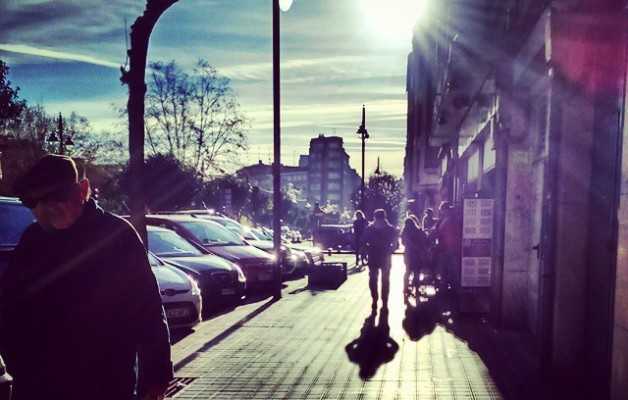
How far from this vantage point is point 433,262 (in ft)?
43.3

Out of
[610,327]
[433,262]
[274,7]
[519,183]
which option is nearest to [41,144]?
[274,7]

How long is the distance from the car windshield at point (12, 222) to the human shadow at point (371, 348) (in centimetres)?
441

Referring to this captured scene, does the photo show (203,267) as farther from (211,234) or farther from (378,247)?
(378,247)

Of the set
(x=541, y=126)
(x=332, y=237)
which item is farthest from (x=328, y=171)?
(x=541, y=126)

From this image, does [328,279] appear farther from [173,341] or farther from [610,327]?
[610,327]

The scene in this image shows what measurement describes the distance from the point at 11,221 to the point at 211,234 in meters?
7.02

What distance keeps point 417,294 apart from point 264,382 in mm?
6556

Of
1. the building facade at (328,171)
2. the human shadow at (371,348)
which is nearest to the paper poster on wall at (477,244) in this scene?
the human shadow at (371,348)

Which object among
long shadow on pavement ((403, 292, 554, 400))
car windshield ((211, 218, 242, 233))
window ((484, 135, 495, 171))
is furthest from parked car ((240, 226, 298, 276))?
window ((484, 135, 495, 171))

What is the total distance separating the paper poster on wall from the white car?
15.6 ft

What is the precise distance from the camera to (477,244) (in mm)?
10117

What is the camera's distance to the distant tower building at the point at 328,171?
14862 cm

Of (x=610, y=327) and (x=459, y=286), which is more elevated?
(x=610, y=327)

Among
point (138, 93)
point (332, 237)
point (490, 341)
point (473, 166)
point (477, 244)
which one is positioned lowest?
point (332, 237)
